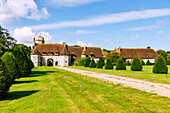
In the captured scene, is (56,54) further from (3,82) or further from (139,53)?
(3,82)

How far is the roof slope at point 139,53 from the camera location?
6921cm

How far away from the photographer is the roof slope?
69.2m

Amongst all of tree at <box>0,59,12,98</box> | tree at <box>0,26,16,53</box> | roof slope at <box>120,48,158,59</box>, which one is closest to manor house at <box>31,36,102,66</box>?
roof slope at <box>120,48,158,59</box>

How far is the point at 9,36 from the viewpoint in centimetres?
2928

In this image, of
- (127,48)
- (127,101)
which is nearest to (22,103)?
(127,101)

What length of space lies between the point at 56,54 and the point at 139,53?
119 ft

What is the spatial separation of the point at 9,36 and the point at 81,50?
133 feet

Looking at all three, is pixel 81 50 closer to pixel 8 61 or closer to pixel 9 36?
pixel 9 36

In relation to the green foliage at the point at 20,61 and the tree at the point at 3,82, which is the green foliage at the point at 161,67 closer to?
the green foliage at the point at 20,61

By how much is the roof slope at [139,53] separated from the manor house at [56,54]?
40.2 ft

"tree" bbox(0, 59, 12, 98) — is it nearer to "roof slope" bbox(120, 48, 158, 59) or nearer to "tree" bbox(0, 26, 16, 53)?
"tree" bbox(0, 26, 16, 53)

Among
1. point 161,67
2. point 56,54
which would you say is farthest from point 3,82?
point 56,54

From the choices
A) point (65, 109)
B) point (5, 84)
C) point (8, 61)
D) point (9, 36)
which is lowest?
point (65, 109)

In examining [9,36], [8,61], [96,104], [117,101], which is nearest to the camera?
[96,104]
